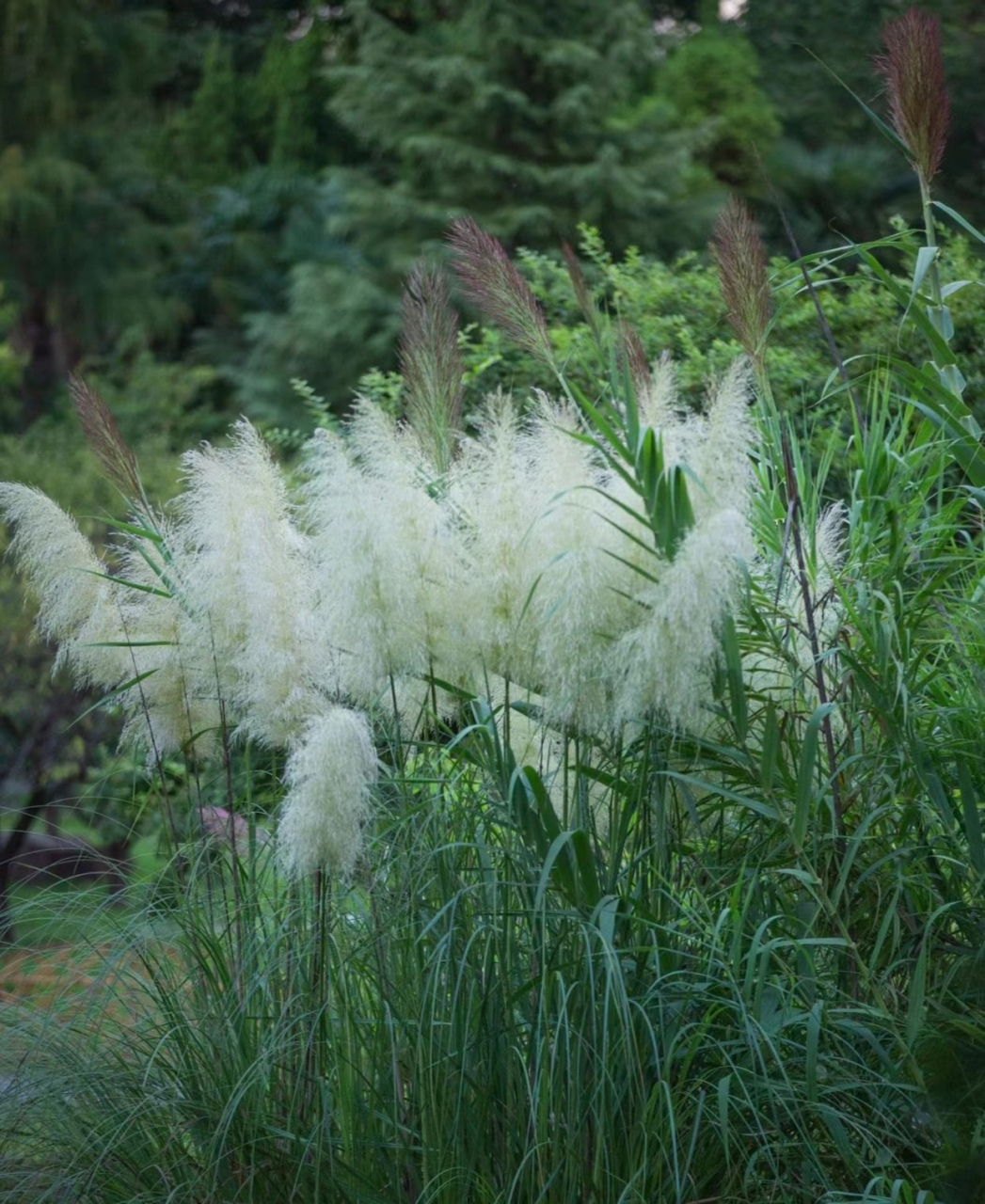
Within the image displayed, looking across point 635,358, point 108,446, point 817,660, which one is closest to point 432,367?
point 635,358

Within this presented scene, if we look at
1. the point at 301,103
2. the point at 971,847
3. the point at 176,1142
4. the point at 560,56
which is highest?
the point at 301,103

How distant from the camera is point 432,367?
3223 mm

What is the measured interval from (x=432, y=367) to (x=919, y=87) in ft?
3.97

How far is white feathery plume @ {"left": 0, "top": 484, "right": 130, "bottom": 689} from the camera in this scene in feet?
10.8

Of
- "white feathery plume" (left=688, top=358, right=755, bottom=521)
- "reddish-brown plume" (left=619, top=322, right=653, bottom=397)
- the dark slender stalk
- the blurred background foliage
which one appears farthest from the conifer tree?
"white feathery plume" (left=688, top=358, right=755, bottom=521)

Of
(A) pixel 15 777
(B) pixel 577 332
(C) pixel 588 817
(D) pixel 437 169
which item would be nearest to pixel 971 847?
(C) pixel 588 817

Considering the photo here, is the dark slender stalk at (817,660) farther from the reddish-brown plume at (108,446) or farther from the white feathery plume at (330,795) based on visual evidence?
the reddish-brown plume at (108,446)

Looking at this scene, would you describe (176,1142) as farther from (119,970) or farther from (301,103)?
(301,103)

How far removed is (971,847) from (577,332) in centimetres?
396

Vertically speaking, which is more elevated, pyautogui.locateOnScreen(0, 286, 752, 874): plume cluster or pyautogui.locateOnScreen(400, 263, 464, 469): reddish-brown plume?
pyautogui.locateOnScreen(400, 263, 464, 469): reddish-brown plume

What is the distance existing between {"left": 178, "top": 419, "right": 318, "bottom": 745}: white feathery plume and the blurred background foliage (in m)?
8.50

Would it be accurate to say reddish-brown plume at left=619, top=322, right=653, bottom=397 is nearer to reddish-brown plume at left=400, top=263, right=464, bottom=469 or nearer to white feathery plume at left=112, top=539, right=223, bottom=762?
reddish-brown plume at left=400, top=263, right=464, bottom=469

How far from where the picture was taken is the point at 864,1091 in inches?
118

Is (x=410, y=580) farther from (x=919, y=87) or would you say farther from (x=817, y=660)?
(x=919, y=87)
